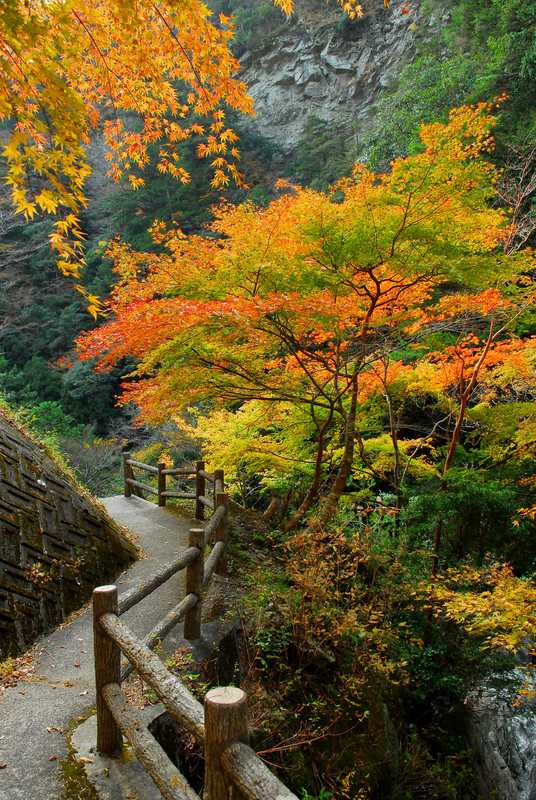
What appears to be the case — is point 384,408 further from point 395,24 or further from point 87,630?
point 395,24

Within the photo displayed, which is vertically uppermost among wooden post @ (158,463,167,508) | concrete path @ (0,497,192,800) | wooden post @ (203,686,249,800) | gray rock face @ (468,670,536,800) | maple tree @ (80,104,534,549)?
maple tree @ (80,104,534,549)

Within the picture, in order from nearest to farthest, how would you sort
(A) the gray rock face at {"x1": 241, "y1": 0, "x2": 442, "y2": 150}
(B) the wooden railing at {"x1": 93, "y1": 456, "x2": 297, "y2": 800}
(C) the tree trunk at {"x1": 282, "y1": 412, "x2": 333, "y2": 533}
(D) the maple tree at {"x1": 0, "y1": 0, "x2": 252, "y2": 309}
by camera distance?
(B) the wooden railing at {"x1": 93, "y1": 456, "x2": 297, "y2": 800}, (D) the maple tree at {"x1": 0, "y1": 0, "x2": 252, "y2": 309}, (C) the tree trunk at {"x1": 282, "y1": 412, "x2": 333, "y2": 533}, (A) the gray rock face at {"x1": 241, "y1": 0, "x2": 442, "y2": 150}

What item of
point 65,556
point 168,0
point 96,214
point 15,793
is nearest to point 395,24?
point 96,214

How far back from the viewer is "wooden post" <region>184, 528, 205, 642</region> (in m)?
4.12

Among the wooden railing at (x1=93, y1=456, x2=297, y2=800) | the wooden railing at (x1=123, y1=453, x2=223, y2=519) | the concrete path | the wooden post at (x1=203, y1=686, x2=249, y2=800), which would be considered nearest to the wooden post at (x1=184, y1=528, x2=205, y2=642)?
the wooden railing at (x1=93, y1=456, x2=297, y2=800)

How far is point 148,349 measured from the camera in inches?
220

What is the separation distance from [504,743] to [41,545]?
6.45 meters

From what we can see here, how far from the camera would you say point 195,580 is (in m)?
4.16

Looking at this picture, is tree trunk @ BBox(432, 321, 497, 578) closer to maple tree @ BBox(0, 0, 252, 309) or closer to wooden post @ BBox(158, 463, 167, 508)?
maple tree @ BBox(0, 0, 252, 309)

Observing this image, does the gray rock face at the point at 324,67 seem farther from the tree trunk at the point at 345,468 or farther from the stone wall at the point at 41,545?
the stone wall at the point at 41,545

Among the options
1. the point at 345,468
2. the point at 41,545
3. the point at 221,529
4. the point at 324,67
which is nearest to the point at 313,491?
the point at 345,468

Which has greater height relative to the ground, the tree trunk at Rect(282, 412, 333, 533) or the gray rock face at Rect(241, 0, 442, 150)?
the gray rock face at Rect(241, 0, 442, 150)

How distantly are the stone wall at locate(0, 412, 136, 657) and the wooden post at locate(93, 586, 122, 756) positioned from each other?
5.58 ft

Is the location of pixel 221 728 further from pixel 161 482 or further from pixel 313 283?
pixel 161 482
